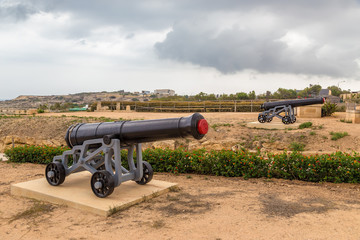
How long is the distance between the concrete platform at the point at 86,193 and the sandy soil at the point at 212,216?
10 centimetres

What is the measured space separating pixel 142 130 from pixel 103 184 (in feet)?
3.41

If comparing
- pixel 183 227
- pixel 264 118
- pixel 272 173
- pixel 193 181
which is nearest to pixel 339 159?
pixel 272 173

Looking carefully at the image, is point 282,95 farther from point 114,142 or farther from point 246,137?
point 114,142

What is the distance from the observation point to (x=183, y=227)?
4.21 meters

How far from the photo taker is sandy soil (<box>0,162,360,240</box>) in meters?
4.04

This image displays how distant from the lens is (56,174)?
5922mm

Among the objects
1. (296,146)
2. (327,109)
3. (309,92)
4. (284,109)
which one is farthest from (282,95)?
(296,146)

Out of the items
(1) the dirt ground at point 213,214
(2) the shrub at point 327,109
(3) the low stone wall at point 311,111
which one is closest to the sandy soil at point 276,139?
(3) the low stone wall at point 311,111

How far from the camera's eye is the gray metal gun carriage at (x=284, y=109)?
16.4m

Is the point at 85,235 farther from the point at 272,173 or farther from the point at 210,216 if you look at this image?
the point at 272,173

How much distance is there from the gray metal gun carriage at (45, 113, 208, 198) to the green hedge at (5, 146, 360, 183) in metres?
1.77

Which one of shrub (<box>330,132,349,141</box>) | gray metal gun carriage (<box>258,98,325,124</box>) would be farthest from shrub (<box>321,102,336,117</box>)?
shrub (<box>330,132,349,141</box>)

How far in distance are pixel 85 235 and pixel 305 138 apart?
12707mm

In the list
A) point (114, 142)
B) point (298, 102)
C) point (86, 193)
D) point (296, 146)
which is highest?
point (298, 102)
